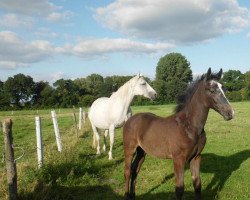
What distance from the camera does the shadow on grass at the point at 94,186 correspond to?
699cm

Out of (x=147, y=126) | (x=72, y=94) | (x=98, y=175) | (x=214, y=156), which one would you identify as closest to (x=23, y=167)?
(x=98, y=175)

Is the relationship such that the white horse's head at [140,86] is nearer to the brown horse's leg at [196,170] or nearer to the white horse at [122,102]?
the white horse at [122,102]

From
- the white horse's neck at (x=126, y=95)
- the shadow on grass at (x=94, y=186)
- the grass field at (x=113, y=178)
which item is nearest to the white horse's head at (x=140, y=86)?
the white horse's neck at (x=126, y=95)

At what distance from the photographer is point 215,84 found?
592 cm

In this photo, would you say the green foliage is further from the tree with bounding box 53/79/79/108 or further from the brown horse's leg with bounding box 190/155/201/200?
the brown horse's leg with bounding box 190/155/201/200

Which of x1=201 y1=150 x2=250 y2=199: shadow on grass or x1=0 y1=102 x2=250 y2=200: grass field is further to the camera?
x1=201 y1=150 x2=250 y2=199: shadow on grass

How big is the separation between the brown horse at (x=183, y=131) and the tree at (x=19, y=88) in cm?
8887

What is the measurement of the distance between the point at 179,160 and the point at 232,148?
21.5 ft

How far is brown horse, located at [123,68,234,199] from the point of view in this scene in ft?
19.7

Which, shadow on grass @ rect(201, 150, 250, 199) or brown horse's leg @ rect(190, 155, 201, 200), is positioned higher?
brown horse's leg @ rect(190, 155, 201, 200)

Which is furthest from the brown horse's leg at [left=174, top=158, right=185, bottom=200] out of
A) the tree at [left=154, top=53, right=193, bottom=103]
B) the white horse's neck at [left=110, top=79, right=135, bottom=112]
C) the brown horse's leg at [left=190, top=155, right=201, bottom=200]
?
the tree at [left=154, top=53, right=193, bottom=103]

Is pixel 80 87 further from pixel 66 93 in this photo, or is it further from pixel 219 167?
pixel 219 167

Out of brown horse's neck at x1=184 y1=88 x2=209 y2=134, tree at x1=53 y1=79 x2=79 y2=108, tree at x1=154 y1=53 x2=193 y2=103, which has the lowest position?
tree at x1=53 y1=79 x2=79 y2=108

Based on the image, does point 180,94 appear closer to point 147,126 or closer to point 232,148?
point 147,126
